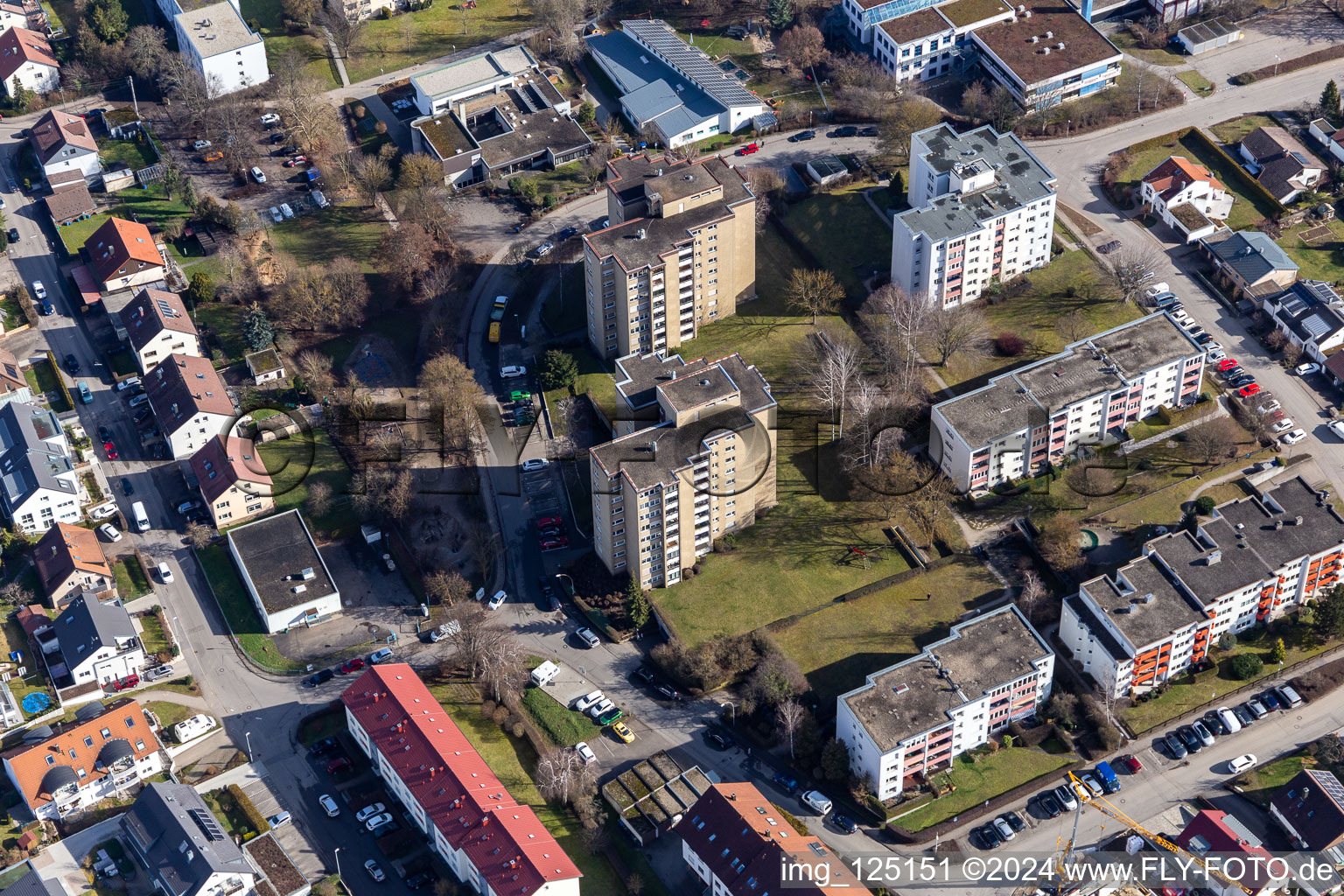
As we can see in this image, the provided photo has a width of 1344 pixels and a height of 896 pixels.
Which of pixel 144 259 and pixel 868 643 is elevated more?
pixel 144 259

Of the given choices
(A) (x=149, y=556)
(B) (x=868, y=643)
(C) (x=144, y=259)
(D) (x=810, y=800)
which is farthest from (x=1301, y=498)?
(C) (x=144, y=259)

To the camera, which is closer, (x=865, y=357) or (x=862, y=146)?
(x=865, y=357)

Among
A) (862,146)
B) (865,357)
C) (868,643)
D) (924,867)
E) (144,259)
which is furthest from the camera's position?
(862,146)

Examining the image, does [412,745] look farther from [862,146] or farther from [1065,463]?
[862,146]

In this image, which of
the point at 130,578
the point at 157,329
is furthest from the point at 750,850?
the point at 157,329

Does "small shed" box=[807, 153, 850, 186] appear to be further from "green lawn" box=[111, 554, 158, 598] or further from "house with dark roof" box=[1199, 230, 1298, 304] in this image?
"green lawn" box=[111, 554, 158, 598]

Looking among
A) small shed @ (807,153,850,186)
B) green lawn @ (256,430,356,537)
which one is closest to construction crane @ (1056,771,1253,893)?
green lawn @ (256,430,356,537)

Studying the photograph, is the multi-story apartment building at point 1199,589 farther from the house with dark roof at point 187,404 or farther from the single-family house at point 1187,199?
the house with dark roof at point 187,404

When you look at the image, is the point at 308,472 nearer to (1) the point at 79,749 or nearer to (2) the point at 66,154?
(1) the point at 79,749
